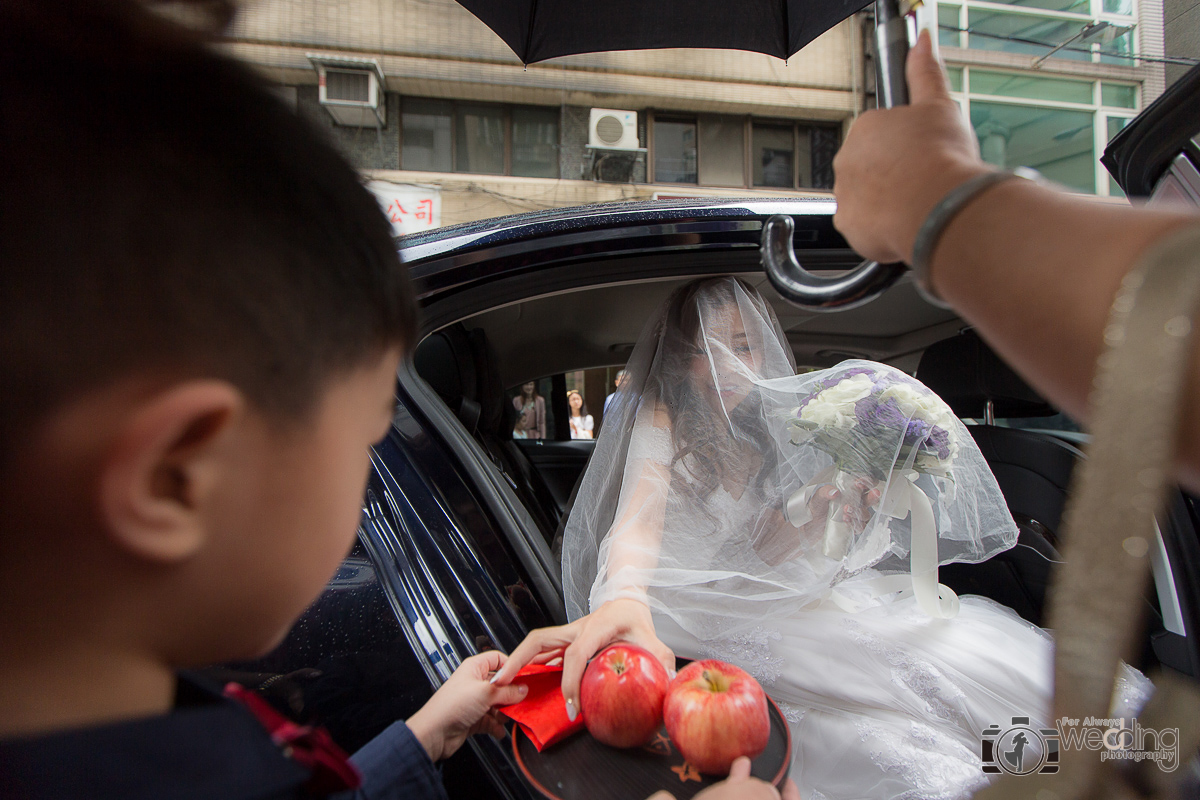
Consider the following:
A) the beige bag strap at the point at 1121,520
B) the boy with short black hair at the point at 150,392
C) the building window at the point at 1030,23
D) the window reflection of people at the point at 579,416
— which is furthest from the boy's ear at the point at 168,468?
the building window at the point at 1030,23

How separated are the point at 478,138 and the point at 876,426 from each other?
10111mm

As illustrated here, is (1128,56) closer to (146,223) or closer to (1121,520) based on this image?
(1121,520)

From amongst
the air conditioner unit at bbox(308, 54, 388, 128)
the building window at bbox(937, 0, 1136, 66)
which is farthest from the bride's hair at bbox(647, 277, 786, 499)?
the building window at bbox(937, 0, 1136, 66)

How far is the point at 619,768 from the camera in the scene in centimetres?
87

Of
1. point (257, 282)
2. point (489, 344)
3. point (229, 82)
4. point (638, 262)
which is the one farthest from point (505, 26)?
point (257, 282)

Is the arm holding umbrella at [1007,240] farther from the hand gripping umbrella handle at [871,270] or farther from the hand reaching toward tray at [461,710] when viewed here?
the hand reaching toward tray at [461,710]

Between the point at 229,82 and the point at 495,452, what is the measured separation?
5.42ft

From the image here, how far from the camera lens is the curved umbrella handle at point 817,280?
1.80 feet

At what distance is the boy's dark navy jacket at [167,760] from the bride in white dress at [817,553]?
2.15ft

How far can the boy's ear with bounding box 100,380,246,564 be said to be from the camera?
356 millimetres

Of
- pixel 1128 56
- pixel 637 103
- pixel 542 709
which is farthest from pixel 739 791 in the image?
pixel 637 103

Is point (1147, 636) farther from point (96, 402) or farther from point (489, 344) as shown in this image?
point (96, 402)

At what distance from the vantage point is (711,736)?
81 cm

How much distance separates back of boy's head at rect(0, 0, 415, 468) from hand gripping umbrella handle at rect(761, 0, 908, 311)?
0.41m
